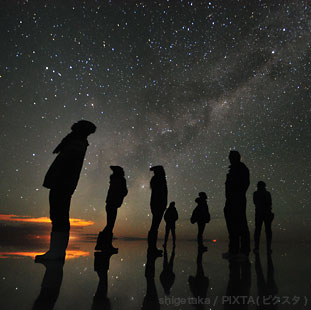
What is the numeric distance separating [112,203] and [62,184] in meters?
2.27

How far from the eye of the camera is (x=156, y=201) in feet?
16.2

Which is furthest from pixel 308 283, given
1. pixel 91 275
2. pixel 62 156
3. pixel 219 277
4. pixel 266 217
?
pixel 266 217

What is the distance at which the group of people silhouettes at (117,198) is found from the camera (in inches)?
131

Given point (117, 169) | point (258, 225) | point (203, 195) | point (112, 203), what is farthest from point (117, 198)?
point (258, 225)

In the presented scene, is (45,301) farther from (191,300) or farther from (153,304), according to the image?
(191,300)

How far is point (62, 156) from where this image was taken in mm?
3525

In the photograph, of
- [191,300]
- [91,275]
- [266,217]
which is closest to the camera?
[191,300]

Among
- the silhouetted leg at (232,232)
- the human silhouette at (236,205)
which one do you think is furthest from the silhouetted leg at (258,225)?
the silhouetted leg at (232,232)

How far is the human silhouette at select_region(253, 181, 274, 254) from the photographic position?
19.6ft

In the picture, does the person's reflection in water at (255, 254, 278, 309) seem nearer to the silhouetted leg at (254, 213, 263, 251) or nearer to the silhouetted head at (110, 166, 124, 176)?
the silhouetted leg at (254, 213, 263, 251)

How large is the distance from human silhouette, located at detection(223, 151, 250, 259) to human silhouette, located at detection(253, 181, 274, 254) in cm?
169

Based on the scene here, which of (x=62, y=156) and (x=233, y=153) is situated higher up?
(x=233, y=153)

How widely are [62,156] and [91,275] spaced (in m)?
1.81

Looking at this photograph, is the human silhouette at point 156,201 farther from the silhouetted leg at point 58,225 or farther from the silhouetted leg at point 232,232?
Answer: the silhouetted leg at point 58,225
